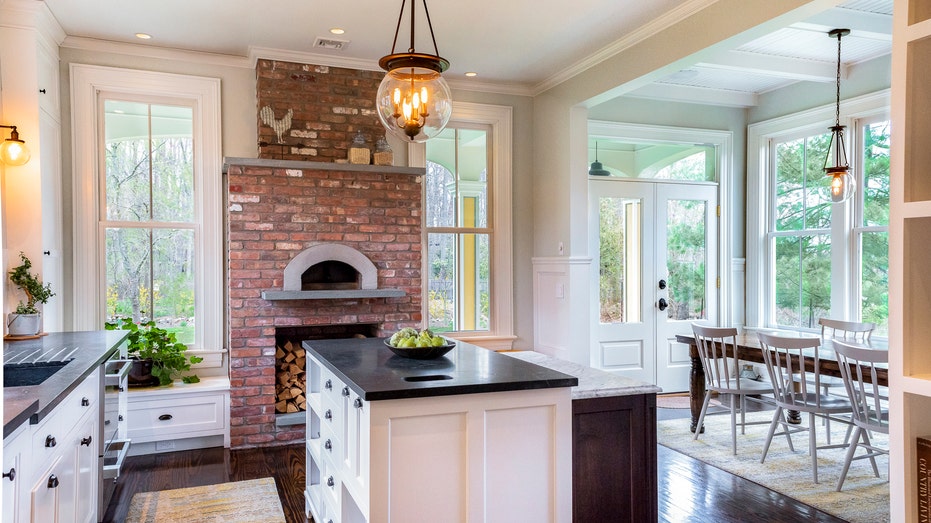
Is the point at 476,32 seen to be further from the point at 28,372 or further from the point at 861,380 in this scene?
the point at 28,372

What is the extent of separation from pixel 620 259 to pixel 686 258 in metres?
0.73

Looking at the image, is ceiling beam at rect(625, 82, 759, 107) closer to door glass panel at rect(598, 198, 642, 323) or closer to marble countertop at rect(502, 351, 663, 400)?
door glass panel at rect(598, 198, 642, 323)

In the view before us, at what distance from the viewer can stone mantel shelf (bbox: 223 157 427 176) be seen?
4.66 meters

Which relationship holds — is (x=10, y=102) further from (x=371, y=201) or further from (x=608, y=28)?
(x=608, y=28)

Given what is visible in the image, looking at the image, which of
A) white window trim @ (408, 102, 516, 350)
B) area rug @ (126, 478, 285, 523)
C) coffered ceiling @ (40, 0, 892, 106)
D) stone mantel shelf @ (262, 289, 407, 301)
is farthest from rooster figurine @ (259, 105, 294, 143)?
area rug @ (126, 478, 285, 523)

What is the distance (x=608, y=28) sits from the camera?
4480 mm

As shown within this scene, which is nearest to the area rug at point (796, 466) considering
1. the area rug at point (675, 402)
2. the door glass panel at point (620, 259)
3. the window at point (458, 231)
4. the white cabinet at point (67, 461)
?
the area rug at point (675, 402)

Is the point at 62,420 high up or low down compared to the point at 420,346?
down

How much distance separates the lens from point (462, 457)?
2.30 metres

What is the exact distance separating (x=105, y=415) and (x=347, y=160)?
255cm

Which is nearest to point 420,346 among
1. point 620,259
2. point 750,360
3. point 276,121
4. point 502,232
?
point 750,360

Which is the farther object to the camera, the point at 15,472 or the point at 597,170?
the point at 597,170

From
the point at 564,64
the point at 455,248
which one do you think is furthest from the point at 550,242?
the point at 564,64

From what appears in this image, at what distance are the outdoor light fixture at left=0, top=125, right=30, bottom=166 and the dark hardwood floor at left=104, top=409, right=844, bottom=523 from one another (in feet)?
6.55
